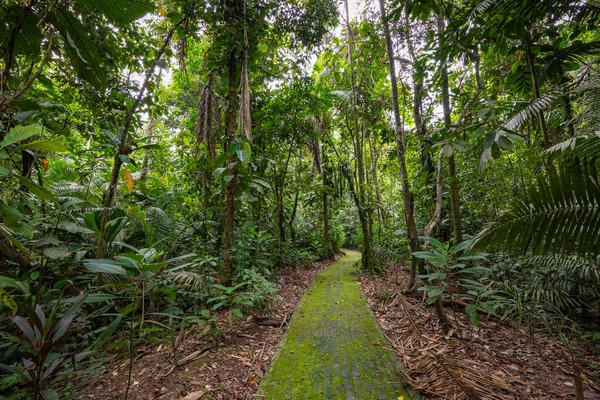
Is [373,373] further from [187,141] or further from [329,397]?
[187,141]

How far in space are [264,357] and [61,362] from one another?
171 cm

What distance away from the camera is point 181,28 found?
3492mm

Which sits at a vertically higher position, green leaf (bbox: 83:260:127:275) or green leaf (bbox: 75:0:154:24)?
green leaf (bbox: 75:0:154:24)

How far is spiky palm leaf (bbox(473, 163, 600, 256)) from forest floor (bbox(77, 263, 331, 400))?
2.25m

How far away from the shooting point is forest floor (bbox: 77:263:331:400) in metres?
2.01

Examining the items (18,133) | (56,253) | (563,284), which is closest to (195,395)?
(56,253)

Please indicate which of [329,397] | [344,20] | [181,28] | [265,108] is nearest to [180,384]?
[329,397]

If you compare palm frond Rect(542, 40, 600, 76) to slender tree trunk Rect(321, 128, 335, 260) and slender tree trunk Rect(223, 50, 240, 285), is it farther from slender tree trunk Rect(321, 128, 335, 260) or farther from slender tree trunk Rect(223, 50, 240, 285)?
slender tree trunk Rect(321, 128, 335, 260)

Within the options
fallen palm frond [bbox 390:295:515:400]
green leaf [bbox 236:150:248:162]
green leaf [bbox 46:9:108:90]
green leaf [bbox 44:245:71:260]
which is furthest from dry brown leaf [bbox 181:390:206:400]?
green leaf [bbox 236:150:248:162]

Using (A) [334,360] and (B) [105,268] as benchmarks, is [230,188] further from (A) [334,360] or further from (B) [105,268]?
(A) [334,360]

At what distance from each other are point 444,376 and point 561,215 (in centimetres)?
140

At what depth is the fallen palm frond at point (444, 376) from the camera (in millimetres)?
1764

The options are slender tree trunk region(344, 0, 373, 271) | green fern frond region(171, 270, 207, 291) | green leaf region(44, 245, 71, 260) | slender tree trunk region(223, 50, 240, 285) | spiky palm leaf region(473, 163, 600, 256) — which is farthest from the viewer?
slender tree trunk region(344, 0, 373, 271)

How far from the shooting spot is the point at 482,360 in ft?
8.16
